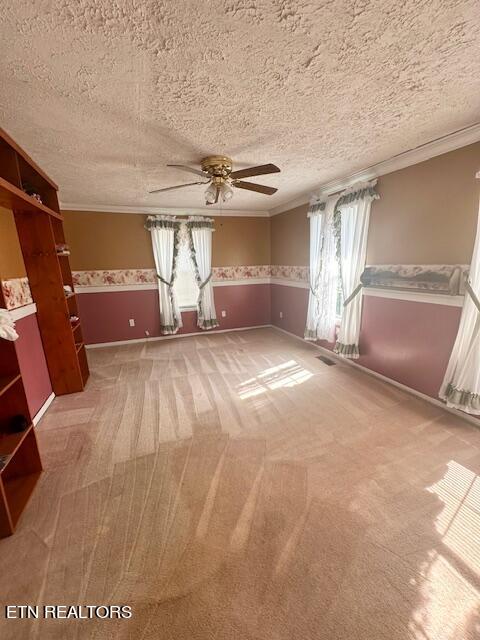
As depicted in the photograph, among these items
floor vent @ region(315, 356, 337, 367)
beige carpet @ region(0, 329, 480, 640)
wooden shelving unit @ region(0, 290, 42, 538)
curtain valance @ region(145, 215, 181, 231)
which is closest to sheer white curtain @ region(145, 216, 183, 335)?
curtain valance @ region(145, 215, 181, 231)

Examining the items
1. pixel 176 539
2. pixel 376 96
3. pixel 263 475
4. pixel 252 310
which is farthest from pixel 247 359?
pixel 376 96

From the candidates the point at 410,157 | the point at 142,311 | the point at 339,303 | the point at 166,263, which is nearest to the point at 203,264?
the point at 166,263

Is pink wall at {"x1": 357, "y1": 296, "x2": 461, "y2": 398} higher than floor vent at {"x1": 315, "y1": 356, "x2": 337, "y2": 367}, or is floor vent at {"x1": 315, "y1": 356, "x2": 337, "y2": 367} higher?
pink wall at {"x1": 357, "y1": 296, "x2": 461, "y2": 398}

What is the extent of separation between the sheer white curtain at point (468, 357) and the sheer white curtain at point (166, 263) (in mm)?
3910

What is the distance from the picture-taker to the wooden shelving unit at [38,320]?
5.21 ft

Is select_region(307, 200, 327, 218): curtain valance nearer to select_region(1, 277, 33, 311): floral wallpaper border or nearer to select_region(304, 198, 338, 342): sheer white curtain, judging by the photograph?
select_region(304, 198, 338, 342): sheer white curtain

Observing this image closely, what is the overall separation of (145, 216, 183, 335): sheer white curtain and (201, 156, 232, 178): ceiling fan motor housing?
2290mm

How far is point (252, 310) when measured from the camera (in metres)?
5.38

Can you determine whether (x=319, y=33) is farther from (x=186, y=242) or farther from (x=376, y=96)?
(x=186, y=242)

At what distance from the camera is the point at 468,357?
2.08 meters

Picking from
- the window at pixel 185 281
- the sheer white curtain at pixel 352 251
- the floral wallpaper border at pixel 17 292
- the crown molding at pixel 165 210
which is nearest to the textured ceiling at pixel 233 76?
the sheer white curtain at pixel 352 251

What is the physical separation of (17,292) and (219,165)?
85.6 inches

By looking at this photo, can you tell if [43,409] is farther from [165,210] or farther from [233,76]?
[165,210]

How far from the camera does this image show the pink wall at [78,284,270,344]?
4.39 meters
